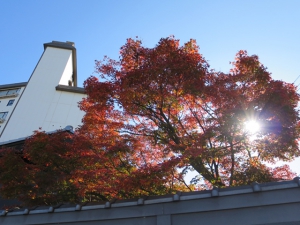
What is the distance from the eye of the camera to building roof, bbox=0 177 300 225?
606 centimetres

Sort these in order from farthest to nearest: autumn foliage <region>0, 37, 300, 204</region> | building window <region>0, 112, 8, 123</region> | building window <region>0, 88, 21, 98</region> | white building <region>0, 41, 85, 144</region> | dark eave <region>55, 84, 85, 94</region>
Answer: building window <region>0, 88, 21, 98</region>
building window <region>0, 112, 8, 123</region>
dark eave <region>55, 84, 85, 94</region>
white building <region>0, 41, 85, 144</region>
autumn foliage <region>0, 37, 300, 204</region>

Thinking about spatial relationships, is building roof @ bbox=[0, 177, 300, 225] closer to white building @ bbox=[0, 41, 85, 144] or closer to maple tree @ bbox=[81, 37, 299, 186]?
maple tree @ bbox=[81, 37, 299, 186]

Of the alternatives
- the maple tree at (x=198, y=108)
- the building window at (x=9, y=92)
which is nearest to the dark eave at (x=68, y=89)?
the building window at (x=9, y=92)

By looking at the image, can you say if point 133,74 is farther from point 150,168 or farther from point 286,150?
point 286,150

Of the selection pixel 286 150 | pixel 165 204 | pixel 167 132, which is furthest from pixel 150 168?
pixel 286 150

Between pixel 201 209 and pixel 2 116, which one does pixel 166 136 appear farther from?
pixel 2 116

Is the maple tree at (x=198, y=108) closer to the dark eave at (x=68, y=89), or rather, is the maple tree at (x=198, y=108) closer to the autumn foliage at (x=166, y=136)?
the autumn foliage at (x=166, y=136)

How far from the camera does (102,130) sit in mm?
12375

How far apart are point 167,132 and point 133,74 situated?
2984mm

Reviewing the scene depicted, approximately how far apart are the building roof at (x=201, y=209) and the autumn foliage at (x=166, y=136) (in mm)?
1232

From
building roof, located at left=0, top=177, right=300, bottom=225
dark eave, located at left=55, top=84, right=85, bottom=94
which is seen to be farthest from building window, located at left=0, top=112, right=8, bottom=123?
building roof, located at left=0, top=177, right=300, bottom=225

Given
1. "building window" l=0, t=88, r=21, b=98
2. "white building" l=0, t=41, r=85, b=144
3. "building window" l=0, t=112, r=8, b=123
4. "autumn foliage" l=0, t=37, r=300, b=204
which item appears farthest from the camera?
"building window" l=0, t=88, r=21, b=98

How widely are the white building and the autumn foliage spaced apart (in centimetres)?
2720

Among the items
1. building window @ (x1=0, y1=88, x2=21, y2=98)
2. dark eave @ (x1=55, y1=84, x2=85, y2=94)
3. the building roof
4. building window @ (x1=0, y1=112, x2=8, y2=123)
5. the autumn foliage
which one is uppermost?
building window @ (x1=0, y1=88, x2=21, y2=98)
